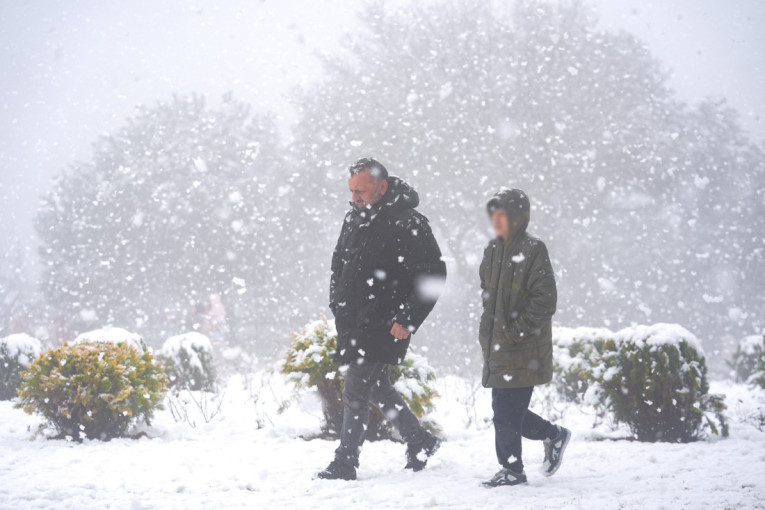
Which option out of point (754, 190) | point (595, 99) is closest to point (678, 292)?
point (754, 190)

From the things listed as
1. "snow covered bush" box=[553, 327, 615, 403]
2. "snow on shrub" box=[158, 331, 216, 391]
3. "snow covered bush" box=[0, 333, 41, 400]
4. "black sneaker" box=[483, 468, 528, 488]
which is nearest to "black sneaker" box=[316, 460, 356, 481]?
"black sneaker" box=[483, 468, 528, 488]

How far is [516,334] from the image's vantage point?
139 inches

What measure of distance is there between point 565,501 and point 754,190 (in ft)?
79.3

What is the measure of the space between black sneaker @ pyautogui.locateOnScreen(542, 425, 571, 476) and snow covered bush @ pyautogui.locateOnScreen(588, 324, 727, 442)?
1556 mm

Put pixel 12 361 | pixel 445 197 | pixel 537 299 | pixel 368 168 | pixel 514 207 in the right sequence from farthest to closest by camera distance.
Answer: pixel 445 197, pixel 12 361, pixel 368 168, pixel 514 207, pixel 537 299

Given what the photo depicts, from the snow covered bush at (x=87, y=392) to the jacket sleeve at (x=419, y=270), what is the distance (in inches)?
119

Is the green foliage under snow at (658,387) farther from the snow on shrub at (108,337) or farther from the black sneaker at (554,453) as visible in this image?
the snow on shrub at (108,337)

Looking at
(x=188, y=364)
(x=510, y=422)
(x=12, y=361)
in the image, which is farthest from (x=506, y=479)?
(x=12, y=361)

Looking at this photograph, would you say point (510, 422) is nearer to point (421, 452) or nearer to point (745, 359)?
point (421, 452)

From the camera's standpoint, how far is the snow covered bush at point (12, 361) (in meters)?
8.39

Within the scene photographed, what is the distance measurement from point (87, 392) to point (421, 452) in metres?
3.14

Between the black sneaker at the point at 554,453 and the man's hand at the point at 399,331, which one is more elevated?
the man's hand at the point at 399,331

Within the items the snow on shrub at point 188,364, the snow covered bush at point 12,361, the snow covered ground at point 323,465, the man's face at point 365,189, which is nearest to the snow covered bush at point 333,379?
the snow covered ground at point 323,465

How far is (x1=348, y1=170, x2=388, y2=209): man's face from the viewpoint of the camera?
13.1 ft
